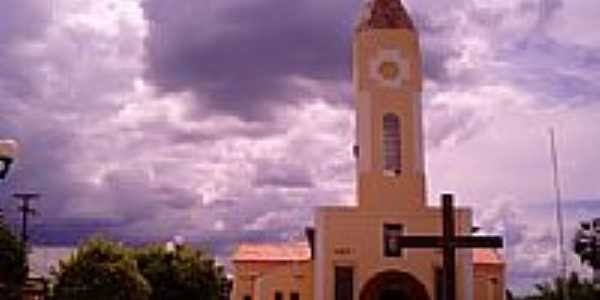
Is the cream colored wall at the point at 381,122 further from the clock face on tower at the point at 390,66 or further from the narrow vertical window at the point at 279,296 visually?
the narrow vertical window at the point at 279,296

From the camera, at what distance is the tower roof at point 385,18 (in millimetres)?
57094

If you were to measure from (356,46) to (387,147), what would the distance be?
16.9ft

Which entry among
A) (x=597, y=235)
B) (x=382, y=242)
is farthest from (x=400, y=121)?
(x=597, y=235)

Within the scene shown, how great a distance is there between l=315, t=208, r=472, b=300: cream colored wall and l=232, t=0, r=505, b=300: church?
0.15 feet

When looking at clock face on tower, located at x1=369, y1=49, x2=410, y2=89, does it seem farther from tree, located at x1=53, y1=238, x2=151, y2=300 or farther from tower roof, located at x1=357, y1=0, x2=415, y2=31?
tree, located at x1=53, y1=238, x2=151, y2=300

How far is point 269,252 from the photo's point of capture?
6794cm

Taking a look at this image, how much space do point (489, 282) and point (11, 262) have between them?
78.3 ft

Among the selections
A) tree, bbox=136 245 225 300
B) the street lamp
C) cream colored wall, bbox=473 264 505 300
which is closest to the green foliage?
cream colored wall, bbox=473 264 505 300

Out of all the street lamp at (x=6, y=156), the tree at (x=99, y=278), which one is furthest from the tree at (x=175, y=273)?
the street lamp at (x=6, y=156)

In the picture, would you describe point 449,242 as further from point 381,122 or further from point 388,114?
point 388,114

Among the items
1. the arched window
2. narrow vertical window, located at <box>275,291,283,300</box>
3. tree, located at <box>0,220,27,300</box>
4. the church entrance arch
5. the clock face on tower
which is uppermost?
the clock face on tower

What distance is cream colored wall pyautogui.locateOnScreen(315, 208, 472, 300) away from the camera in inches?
2180

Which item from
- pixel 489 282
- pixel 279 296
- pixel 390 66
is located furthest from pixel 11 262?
pixel 489 282

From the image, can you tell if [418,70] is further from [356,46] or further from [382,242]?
[382,242]
